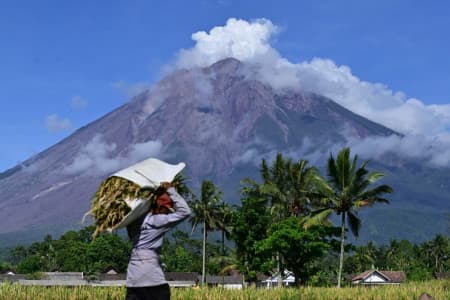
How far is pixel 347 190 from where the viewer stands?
37.3 metres

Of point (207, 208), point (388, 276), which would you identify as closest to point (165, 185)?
point (207, 208)

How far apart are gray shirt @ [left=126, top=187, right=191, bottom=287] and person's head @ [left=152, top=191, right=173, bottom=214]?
0.23 feet

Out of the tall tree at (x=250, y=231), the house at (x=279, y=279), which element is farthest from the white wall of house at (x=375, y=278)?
the tall tree at (x=250, y=231)

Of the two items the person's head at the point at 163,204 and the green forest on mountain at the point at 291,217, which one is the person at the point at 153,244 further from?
the green forest on mountain at the point at 291,217

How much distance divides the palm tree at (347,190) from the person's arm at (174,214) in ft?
98.1

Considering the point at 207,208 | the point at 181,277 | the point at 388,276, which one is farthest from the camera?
the point at 388,276

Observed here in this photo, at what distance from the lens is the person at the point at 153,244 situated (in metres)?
7.45

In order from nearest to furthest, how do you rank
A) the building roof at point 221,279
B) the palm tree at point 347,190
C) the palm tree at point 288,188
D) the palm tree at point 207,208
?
the palm tree at point 347,190
the palm tree at point 288,188
the palm tree at point 207,208
the building roof at point 221,279

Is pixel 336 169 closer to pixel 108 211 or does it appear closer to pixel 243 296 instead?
pixel 243 296

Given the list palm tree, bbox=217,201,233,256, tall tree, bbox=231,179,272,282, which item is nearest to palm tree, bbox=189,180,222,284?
palm tree, bbox=217,201,233,256

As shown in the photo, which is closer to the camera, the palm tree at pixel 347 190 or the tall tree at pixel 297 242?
the palm tree at pixel 347 190

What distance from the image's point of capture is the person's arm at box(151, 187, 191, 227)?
7.39 meters

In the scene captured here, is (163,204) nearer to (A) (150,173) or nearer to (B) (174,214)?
(B) (174,214)

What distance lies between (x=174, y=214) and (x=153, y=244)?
17.6 inches
